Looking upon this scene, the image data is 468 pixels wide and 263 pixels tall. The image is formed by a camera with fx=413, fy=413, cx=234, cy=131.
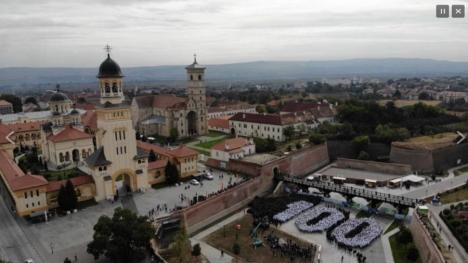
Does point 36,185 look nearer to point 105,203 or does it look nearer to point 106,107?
point 105,203

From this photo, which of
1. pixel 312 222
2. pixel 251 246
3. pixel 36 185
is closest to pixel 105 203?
pixel 36 185

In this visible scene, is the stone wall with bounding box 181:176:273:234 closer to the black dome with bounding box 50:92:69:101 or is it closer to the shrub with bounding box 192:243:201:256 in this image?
the shrub with bounding box 192:243:201:256

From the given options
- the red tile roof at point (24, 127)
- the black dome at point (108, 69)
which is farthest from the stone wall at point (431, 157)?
the red tile roof at point (24, 127)

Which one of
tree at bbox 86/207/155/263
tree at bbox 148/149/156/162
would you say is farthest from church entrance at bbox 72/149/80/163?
tree at bbox 86/207/155/263

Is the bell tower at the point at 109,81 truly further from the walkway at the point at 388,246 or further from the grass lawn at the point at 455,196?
the grass lawn at the point at 455,196

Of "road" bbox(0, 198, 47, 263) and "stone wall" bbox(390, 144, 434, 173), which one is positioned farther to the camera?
"stone wall" bbox(390, 144, 434, 173)
